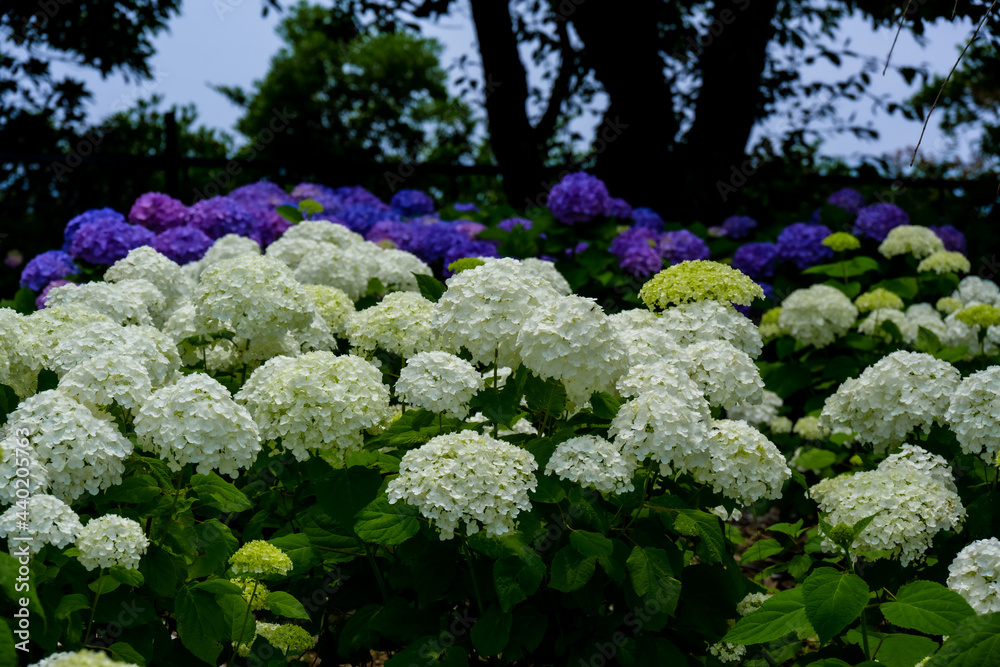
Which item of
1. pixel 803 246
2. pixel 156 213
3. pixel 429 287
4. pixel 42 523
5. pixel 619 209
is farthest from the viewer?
pixel 803 246

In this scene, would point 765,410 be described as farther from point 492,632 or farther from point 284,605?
point 284,605

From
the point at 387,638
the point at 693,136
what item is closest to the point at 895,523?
the point at 387,638

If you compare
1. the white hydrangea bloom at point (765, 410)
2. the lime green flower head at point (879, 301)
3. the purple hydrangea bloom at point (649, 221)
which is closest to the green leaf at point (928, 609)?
the white hydrangea bloom at point (765, 410)

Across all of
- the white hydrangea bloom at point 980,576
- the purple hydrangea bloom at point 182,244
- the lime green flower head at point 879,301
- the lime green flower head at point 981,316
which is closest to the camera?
the white hydrangea bloom at point 980,576

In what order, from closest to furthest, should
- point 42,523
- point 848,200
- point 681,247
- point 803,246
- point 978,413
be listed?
point 42,523
point 978,413
point 681,247
point 803,246
point 848,200

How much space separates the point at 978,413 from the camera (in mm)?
3309

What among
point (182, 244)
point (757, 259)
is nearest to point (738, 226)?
point (757, 259)

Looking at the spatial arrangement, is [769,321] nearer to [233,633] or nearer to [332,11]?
[233,633]

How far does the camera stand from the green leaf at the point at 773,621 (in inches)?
107

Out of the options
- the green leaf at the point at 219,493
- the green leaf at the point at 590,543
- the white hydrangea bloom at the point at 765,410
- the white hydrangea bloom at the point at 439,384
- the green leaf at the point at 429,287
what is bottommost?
the green leaf at the point at 590,543

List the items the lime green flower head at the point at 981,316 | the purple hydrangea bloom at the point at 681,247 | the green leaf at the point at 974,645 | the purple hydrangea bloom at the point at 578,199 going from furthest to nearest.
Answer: the purple hydrangea bloom at the point at 681,247 < the purple hydrangea bloom at the point at 578,199 < the lime green flower head at the point at 981,316 < the green leaf at the point at 974,645

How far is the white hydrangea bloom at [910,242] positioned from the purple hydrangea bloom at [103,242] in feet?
16.5

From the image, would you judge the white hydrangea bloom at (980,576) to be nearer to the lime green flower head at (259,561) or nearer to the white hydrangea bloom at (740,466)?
the white hydrangea bloom at (740,466)

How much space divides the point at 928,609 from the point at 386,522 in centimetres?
160
